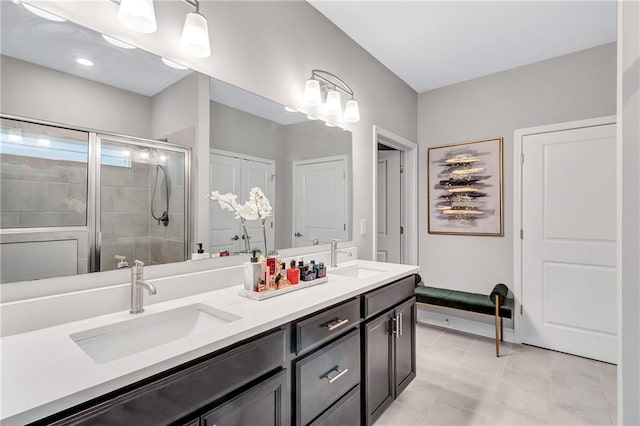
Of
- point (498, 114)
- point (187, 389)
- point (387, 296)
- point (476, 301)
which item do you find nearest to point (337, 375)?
point (387, 296)

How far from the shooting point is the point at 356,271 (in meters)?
2.20

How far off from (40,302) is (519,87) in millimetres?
3782

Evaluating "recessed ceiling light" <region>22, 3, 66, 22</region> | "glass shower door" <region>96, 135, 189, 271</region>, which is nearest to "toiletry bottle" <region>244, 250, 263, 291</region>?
"glass shower door" <region>96, 135, 189, 271</region>

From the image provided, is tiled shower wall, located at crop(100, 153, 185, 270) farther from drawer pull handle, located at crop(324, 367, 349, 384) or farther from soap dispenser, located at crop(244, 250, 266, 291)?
drawer pull handle, located at crop(324, 367, 349, 384)

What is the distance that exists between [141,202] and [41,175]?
313 mm

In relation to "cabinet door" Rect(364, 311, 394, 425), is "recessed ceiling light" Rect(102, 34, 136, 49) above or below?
above

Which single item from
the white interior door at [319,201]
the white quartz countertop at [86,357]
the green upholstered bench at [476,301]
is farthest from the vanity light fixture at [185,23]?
the green upholstered bench at [476,301]

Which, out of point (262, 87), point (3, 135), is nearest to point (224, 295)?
point (3, 135)

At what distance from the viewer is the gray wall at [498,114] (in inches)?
105

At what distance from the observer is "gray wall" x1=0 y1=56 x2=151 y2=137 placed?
96 cm

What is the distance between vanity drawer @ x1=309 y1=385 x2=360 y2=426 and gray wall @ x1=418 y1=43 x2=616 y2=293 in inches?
87.0

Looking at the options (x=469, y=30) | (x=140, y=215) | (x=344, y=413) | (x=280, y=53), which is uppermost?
(x=469, y=30)

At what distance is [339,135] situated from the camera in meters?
2.35

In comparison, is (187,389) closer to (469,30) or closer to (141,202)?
(141,202)
